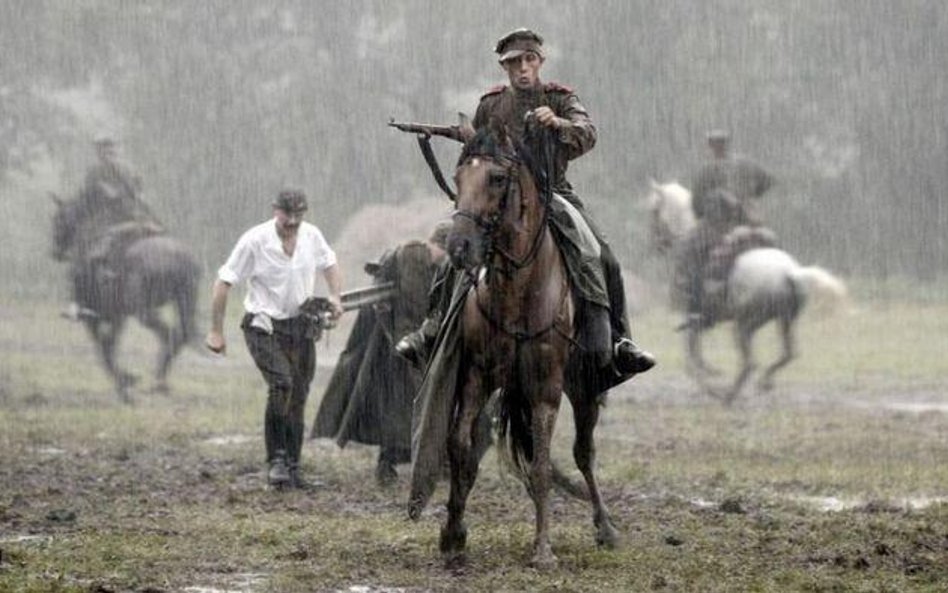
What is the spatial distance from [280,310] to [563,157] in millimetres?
4077

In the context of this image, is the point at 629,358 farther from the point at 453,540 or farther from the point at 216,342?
the point at 216,342

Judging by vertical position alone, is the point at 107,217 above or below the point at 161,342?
above

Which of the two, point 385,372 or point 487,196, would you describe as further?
point 385,372

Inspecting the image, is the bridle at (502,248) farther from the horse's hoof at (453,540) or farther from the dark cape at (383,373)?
the dark cape at (383,373)

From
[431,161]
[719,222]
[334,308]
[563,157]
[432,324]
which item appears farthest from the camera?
[719,222]

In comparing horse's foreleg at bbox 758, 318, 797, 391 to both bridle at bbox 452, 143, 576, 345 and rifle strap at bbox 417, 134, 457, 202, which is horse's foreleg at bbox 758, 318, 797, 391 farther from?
rifle strap at bbox 417, 134, 457, 202

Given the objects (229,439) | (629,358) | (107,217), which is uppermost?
(107,217)

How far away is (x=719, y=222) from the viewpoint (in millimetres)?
21891

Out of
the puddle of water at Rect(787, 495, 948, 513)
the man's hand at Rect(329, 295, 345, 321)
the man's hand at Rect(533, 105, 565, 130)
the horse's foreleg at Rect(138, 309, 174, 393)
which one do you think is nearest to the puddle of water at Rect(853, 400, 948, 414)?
the horse's foreleg at Rect(138, 309, 174, 393)

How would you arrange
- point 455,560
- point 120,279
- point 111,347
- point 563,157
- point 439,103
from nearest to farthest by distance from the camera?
point 455,560, point 563,157, point 120,279, point 111,347, point 439,103

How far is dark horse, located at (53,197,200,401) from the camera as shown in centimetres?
2238

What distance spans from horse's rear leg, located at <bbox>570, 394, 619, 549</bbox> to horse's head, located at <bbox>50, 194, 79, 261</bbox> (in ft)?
42.2

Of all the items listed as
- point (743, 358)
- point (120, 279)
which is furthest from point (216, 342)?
point (743, 358)

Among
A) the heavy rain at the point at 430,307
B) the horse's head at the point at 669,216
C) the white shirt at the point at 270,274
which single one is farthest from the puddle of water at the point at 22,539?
the horse's head at the point at 669,216
